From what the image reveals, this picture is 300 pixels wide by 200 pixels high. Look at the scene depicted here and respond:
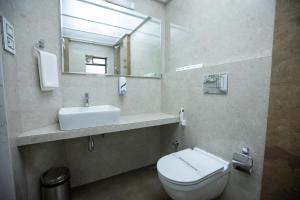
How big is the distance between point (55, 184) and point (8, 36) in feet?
3.92

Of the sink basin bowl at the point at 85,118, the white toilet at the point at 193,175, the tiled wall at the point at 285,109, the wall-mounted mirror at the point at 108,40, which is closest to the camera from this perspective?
the tiled wall at the point at 285,109

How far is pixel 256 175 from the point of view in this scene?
100 centimetres

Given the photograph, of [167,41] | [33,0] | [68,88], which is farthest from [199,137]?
[33,0]

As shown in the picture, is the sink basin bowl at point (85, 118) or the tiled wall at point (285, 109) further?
the sink basin bowl at point (85, 118)

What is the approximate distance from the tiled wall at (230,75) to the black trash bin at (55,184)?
128 centimetres

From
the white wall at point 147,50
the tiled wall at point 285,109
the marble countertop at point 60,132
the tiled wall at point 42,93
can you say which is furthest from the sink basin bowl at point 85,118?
the tiled wall at point 285,109

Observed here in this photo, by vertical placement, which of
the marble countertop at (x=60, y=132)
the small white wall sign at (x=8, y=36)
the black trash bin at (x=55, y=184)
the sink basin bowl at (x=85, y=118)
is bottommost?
the black trash bin at (x=55, y=184)

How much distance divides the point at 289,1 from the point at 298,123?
2.35ft

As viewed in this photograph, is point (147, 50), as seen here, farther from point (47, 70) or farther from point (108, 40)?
point (47, 70)

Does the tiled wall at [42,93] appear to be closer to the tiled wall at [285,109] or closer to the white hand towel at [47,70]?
the white hand towel at [47,70]

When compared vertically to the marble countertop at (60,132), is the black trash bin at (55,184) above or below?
below

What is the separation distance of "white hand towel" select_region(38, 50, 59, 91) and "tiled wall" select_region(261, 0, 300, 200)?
1.70 metres

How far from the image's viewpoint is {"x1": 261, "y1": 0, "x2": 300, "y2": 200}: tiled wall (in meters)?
0.79

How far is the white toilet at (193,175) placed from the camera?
36.8 inches
